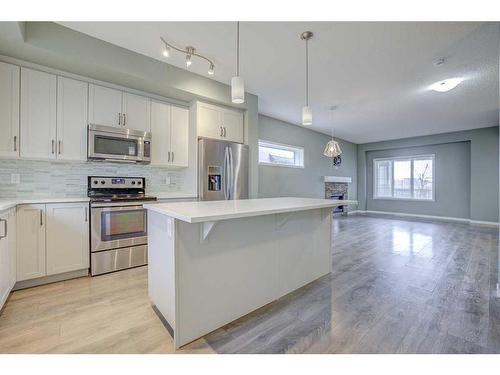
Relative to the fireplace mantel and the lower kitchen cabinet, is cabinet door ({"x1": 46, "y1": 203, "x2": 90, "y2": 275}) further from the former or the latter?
the fireplace mantel

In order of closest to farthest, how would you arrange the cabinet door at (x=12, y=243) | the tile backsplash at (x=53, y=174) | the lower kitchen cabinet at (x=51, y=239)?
the cabinet door at (x=12, y=243), the lower kitchen cabinet at (x=51, y=239), the tile backsplash at (x=53, y=174)

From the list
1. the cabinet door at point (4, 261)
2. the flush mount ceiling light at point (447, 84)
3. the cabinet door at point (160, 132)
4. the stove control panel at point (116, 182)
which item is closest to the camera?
the cabinet door at point (4, 261)

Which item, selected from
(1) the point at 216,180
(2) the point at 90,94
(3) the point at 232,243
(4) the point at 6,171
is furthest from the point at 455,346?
(4) the point at 6,171

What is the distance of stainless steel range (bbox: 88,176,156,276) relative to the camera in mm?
2713

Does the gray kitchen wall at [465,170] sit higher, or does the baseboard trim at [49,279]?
the gray kitchen wall at [465,170]

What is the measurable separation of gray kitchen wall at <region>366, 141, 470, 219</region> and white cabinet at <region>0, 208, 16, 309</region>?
9.47 metres

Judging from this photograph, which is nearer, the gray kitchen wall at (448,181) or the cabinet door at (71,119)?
the cabinet door at (71,119)

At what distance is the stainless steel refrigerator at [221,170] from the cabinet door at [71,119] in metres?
1.45

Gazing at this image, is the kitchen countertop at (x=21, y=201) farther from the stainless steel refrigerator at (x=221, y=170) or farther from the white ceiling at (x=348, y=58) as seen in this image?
the white ceiling at (x=348, y=58)

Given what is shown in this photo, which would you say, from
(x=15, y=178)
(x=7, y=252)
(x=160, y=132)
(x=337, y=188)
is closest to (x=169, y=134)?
(x=160, y=132)

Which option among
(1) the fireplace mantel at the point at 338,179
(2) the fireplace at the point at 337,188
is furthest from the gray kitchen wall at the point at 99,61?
(2) the fireplace at the point at 337,188

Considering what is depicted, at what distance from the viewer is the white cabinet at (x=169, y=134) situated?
133 inches

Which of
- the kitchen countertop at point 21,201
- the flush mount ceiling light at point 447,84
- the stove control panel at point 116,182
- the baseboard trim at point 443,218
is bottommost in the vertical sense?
the baseboard trim at point 443,218
